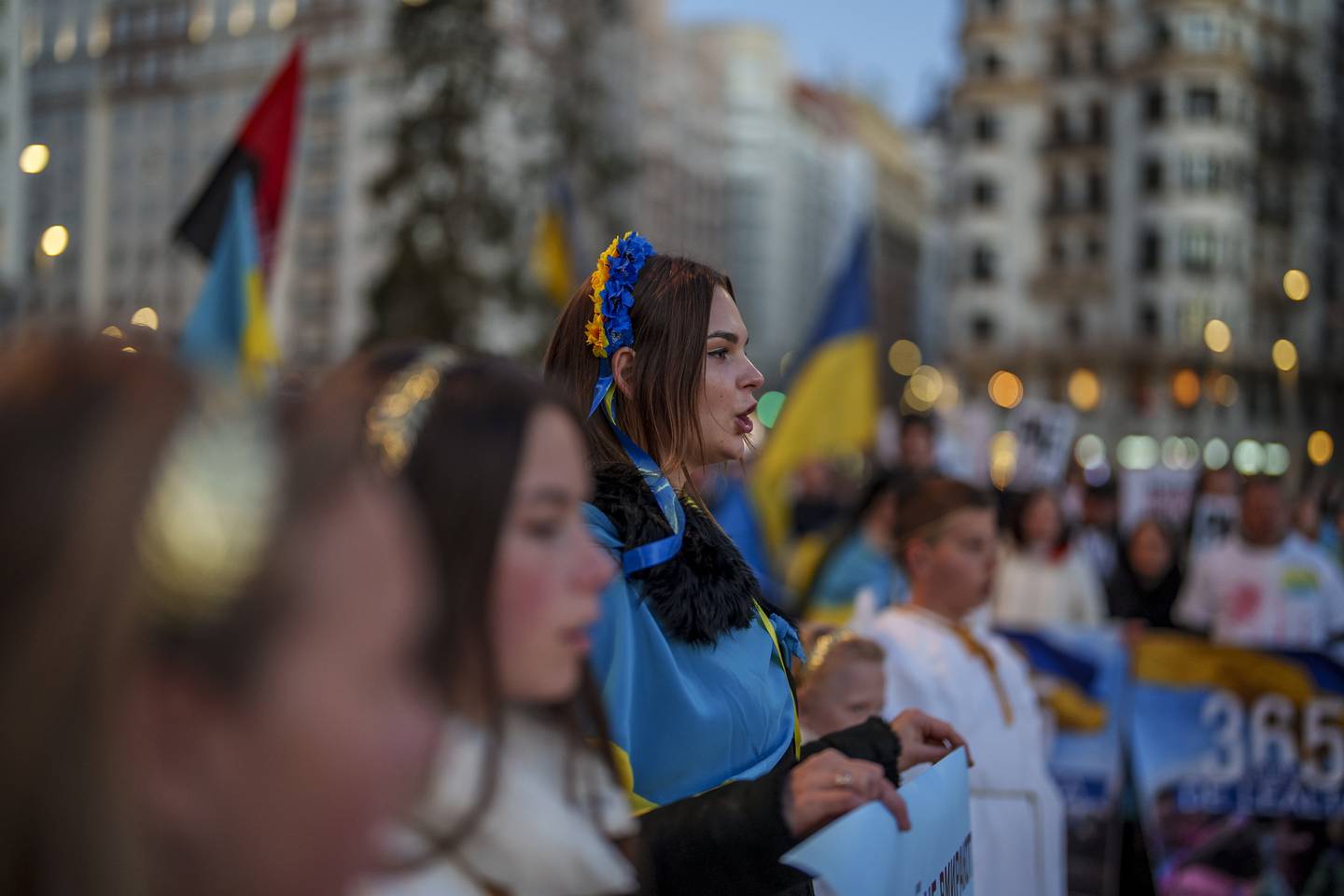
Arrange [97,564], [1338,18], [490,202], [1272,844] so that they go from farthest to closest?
[1338,18]
[490,202]
[1272,844]
[97,564]

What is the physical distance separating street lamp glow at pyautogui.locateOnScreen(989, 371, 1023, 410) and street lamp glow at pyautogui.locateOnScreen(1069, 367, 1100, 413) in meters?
2.11

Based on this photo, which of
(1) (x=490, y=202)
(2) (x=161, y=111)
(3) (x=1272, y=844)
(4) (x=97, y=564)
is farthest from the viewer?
(2) (x=161, y=111)

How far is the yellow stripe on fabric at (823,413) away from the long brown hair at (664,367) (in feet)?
29.7

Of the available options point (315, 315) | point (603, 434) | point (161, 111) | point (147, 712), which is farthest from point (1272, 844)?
point (315, 315)

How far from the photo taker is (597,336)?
3.06 metres

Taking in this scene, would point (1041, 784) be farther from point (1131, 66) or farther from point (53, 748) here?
point (1131, 66)

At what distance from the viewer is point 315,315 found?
62469 millimetres

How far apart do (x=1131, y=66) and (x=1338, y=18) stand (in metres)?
7.77

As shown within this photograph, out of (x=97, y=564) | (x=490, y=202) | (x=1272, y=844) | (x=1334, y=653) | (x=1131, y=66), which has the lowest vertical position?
(x=1272, y=844)

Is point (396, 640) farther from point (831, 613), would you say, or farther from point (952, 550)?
point (831, 613)

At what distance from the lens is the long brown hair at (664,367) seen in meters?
3.01

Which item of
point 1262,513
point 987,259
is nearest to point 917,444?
point 1262,513

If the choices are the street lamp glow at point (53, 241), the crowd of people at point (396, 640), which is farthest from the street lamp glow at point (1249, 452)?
the crowd of people at point (396, 640)

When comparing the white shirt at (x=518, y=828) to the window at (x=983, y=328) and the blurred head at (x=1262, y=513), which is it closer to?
the blurred head at (x=1262, y=513)
